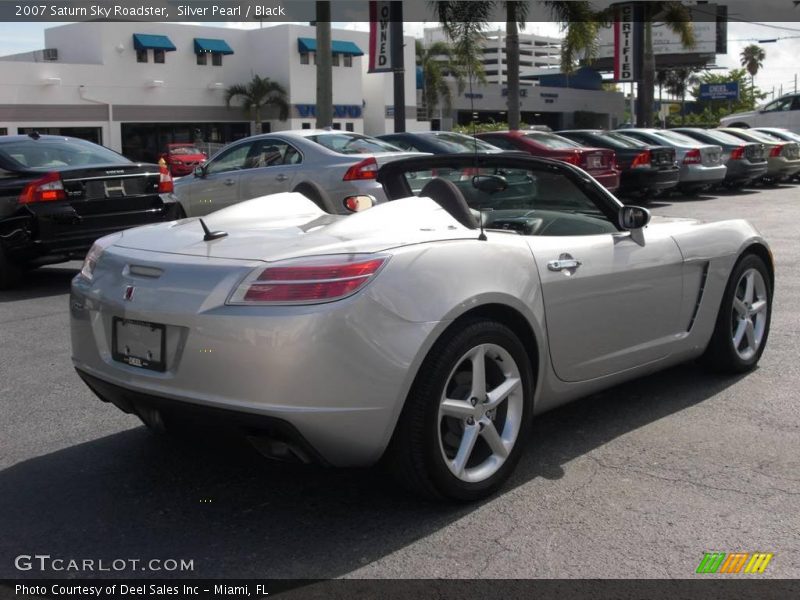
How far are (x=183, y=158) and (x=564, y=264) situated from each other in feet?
116

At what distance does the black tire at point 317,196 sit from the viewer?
4.76 metres

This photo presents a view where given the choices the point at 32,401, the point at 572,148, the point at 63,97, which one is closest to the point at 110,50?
the point at 63,97

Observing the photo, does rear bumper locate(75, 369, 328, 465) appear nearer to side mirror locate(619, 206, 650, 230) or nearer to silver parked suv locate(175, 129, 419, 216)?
side mirror locate(619, 206, 650, 230)

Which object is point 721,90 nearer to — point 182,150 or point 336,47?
point 336,47

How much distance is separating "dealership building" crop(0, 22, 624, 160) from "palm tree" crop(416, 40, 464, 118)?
5.14m

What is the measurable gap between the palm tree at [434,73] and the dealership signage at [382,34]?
36.9 m

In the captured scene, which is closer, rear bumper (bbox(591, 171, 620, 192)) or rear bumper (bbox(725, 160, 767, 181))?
rear bumper (bbox(591, 171, 620, 192))

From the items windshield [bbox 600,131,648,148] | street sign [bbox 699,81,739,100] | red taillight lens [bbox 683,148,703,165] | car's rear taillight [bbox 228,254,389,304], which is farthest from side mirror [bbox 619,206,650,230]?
street sign [bbox 699,81,739,100]

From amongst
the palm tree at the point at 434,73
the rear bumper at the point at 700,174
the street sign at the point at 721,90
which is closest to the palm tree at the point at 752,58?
the street sign at the point at 721,90

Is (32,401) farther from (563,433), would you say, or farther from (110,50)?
(110,50)

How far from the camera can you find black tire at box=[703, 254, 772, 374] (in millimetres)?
5281

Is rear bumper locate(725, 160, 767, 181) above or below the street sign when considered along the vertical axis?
below

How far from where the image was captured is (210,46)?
47281 mm

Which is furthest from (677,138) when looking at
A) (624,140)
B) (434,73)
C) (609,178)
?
(434,73)
